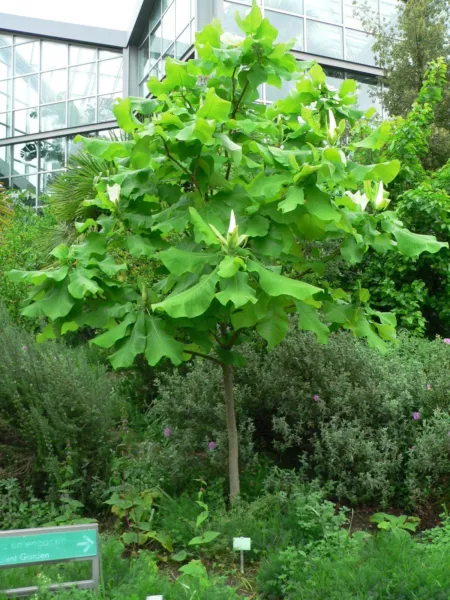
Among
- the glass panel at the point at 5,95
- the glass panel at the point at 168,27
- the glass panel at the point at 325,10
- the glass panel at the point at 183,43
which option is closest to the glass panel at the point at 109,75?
the glass panel at the point at 5,95

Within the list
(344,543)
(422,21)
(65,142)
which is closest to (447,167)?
(422,21)

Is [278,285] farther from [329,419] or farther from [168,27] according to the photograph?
[168,27]

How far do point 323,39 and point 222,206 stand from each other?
41.6 ft

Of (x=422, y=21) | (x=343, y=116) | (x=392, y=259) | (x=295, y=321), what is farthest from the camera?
(x=422, y=21)

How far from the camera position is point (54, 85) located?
20.5 m

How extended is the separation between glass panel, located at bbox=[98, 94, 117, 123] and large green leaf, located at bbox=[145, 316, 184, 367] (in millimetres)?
17766

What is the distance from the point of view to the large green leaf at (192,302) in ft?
8.34

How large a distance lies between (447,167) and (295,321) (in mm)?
3855

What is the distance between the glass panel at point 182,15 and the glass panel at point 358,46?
12.0 ft

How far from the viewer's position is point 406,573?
8.50ft

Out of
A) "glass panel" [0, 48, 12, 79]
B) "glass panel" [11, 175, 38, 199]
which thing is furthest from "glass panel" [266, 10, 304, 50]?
"glass panel" [0, 48, 12, 79]

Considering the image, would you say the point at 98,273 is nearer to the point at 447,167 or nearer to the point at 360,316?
the point at 360,316

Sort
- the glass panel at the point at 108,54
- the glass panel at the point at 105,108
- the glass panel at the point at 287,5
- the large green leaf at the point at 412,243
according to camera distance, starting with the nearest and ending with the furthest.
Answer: the large green leaf at the point at 412,243 → the glass panel at the point at 287,5 → the glass panel at the point at 105,108 → the glass panel at the point at 108,54

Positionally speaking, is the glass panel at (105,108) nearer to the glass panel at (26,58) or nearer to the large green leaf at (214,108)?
the glass panel at (26,58)
